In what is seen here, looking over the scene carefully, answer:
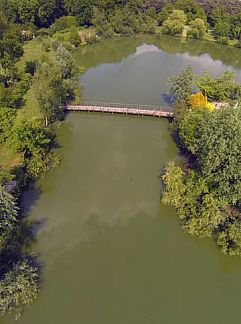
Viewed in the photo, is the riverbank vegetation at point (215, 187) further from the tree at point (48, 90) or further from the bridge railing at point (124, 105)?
the tree at point (48, 90)

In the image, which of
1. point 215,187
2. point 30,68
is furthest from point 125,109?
point 215,187

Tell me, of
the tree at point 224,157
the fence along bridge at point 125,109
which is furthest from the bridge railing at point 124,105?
the tree at point 224,157

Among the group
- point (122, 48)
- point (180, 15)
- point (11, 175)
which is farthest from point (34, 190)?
point (180, 15)

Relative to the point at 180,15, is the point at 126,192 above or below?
below

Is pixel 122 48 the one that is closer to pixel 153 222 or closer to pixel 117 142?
pixel 117 142

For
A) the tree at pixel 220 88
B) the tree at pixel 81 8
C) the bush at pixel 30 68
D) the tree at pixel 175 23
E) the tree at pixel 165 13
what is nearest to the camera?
the tree at pixel 220 88

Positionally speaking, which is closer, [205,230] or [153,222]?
[205,230]

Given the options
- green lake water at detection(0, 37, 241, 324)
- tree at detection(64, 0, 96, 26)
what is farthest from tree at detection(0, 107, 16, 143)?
tree at detection(64, 0, 96, 26)

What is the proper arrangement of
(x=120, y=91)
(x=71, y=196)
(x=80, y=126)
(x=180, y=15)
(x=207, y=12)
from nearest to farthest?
(x=71, y=196) < (x=80, y=126) < (x=120, y=91) < (x=180, y=15) < (x=207, y=12)
